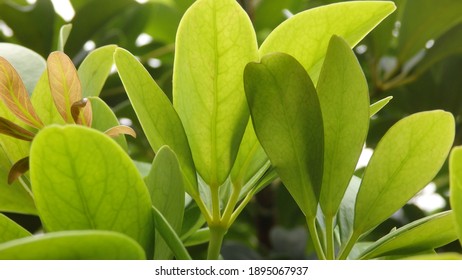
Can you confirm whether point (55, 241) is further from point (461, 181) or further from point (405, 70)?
point (405, 70)

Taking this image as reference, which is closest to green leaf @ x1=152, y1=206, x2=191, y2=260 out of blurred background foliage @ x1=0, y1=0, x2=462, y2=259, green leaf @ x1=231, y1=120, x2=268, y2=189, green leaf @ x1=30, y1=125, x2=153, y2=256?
green leaf @ x1=30, y1=125, x2=153, y2=256

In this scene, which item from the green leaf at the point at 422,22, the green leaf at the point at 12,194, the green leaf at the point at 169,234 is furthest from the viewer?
the green leaf at the point at 422,22

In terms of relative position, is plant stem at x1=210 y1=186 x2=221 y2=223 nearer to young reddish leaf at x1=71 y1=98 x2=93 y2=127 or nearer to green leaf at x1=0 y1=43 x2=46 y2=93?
young reddish leaf at x1=71 y1=98 x2=93 y2=127

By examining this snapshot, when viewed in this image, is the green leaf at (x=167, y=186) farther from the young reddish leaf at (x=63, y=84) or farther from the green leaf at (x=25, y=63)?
the green leaf at (x=25, y=63)

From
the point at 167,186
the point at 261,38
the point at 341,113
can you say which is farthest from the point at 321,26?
the point at 261,38

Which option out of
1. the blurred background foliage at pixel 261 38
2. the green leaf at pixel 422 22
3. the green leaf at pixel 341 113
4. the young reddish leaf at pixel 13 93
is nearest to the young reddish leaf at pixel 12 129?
the young reddish leaf at pixel 13 93

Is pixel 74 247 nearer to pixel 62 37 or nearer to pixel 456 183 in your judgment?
pixel 456 183
